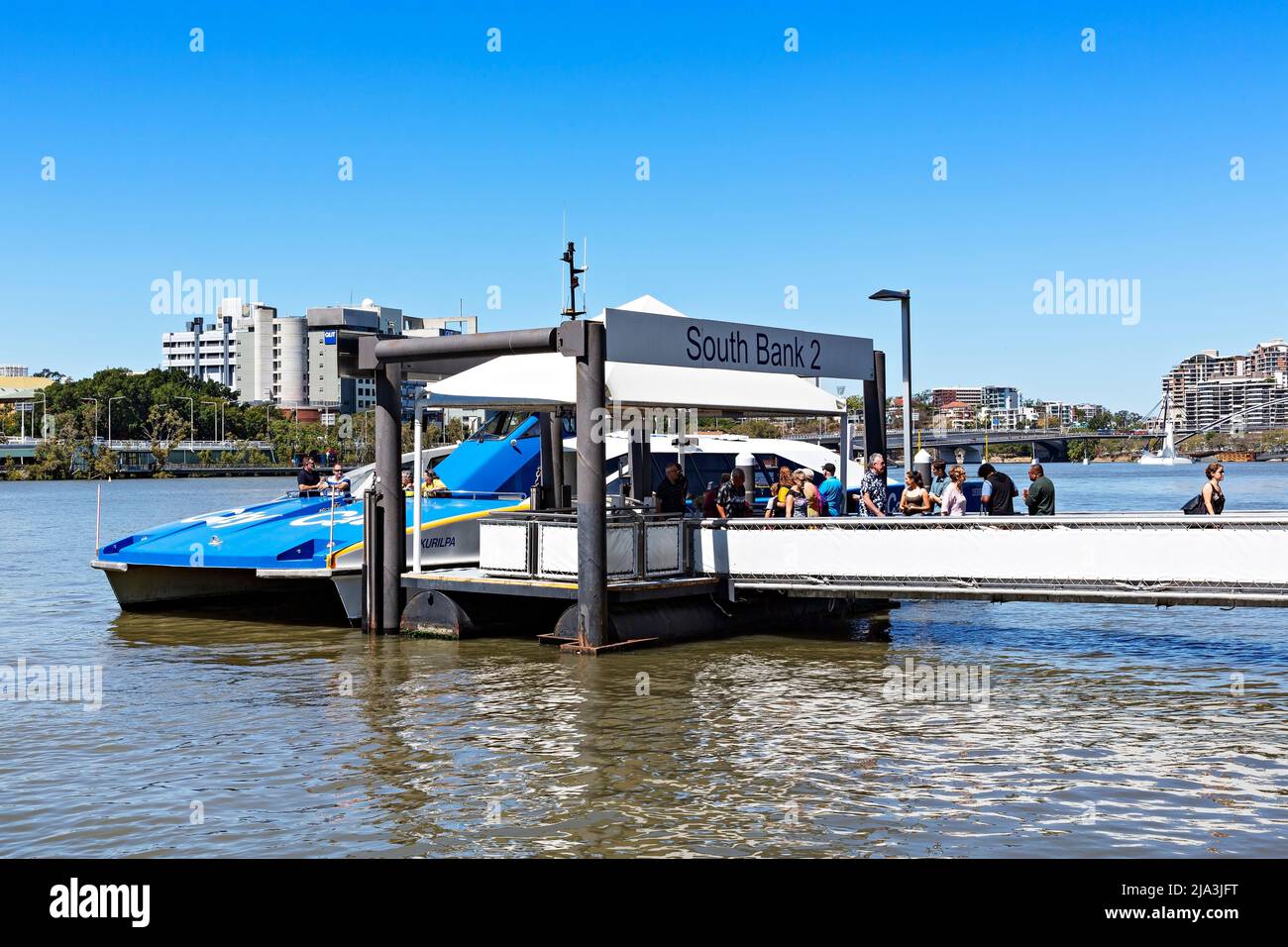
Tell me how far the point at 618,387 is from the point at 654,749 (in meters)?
6.85

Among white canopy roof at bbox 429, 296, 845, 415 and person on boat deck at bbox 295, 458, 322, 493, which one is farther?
person on boat deck at bbox 295, 458, 322, 493

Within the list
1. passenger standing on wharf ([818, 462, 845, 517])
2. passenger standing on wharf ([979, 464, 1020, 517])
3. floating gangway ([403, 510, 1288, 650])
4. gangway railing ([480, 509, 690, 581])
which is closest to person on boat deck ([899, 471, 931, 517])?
passenger standing on wharf ([818, 462, 845, 517])

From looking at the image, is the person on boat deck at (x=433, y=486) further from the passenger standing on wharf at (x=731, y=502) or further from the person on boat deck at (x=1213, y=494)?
the person on boat deck at (x=1213, y=494)

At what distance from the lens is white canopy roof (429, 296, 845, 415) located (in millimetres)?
17281

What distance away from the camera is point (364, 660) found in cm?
1667

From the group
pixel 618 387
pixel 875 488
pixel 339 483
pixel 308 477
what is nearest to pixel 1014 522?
pixel 875 488

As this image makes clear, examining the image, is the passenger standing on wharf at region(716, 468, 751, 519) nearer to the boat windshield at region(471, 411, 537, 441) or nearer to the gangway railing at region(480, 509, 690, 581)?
the gangway railing at region(480, 509, 690, 581)

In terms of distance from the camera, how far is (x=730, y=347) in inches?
693

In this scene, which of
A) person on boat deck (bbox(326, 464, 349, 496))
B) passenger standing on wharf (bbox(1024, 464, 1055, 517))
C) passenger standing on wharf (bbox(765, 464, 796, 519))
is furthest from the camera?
person on boat deck (bbox(326, 464, 349, 496))

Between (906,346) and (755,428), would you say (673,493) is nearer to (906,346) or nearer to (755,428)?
(906,346)

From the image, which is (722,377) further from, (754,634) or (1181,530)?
(1181,530)

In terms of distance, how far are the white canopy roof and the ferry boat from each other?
1.93 metres
